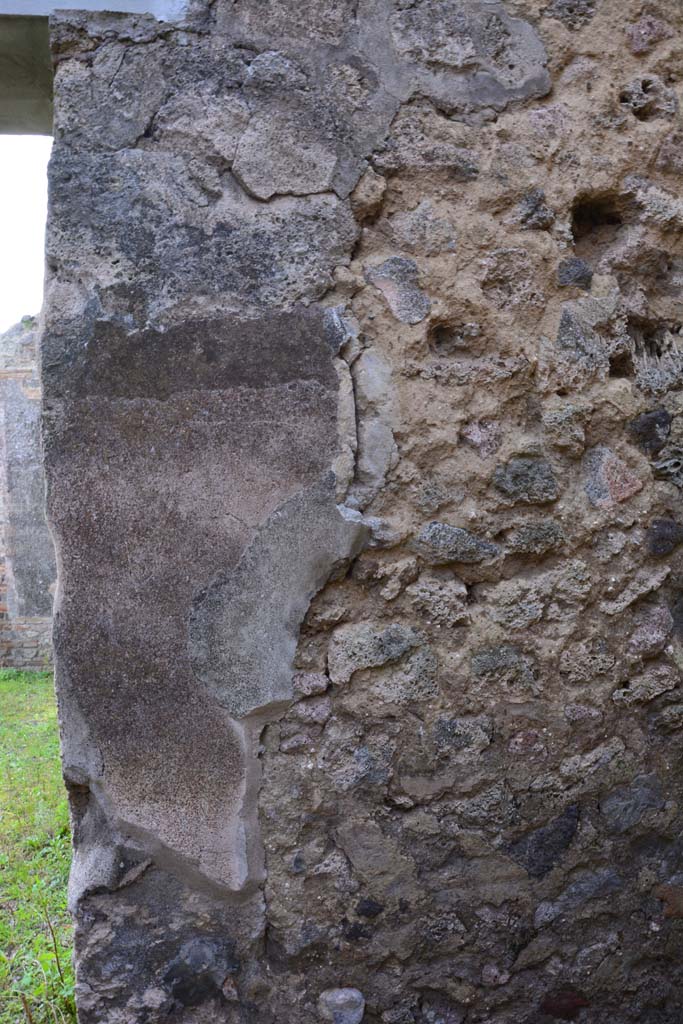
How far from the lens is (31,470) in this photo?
26.1 feet

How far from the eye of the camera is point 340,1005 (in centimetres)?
165

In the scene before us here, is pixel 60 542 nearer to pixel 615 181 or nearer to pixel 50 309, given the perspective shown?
pixel 50 309

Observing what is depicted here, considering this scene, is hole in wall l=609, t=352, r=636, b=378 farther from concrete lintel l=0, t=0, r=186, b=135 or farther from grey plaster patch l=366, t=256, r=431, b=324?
concrete lintel l=0, t=0, r=186, b=135

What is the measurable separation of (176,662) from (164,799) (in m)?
0.27

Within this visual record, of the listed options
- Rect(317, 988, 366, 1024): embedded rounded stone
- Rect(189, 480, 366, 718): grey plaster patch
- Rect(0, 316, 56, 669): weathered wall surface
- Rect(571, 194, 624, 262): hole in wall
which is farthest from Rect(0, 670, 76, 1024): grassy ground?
Rect(0, 316, 56, 669): weathered wall surface

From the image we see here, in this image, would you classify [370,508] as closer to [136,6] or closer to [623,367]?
[623,367]

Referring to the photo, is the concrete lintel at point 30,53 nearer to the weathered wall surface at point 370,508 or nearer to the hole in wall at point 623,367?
the weathered wall surface at point 370,508

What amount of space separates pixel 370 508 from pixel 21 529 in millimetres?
6979

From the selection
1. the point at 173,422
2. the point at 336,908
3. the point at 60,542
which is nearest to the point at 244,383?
the point at 173,422

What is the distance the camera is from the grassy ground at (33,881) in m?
2.19

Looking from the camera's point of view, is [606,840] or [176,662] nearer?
[176,662]

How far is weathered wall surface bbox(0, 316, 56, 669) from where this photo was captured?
785 centimetres

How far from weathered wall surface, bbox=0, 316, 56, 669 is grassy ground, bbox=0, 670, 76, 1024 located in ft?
8.37

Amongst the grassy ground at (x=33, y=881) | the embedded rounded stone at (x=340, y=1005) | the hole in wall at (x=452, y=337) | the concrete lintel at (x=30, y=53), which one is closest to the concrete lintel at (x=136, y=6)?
the concrete lintel at (x=30, y=53)
